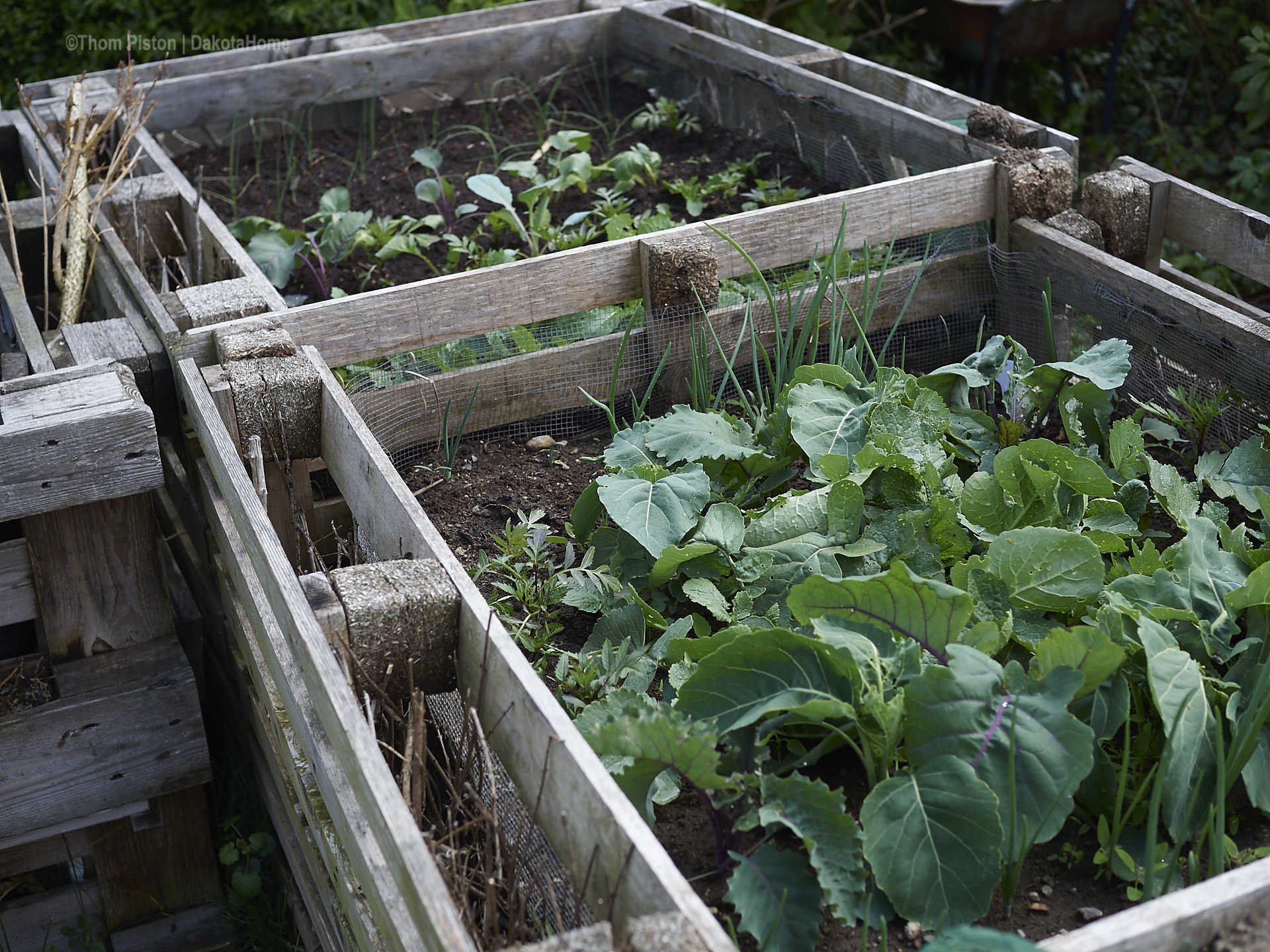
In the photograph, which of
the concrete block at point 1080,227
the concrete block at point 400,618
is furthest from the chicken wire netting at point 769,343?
the concrete block at point 400,618

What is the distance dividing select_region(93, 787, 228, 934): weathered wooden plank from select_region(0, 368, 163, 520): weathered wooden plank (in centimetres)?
86

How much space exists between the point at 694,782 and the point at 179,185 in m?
2.58

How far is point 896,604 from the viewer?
1432mm

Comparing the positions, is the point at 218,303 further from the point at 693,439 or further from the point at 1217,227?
the point at 1217,227

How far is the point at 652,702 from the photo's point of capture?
60.8 inches

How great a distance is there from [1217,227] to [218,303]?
226 centimetres

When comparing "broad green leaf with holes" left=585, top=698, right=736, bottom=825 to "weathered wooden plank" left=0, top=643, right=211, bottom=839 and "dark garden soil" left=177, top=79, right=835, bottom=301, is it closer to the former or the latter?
"weathered wooden plank" left=0, top=643, right=211, bottom=839

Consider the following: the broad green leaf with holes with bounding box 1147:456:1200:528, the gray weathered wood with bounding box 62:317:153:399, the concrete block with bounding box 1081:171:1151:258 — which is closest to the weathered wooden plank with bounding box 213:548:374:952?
the gray weathered wood with bounding box 62:317:153:399

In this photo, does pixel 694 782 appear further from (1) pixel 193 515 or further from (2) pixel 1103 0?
(2) pixel 1103 0

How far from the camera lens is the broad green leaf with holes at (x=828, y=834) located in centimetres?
130

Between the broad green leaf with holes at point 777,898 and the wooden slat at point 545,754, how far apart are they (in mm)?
98

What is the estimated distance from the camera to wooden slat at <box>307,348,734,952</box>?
1.08 metres

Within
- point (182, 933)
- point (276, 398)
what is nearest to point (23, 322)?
→ point (276, 398)

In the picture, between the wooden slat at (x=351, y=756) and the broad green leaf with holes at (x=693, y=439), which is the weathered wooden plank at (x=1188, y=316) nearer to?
the broad green leaf with holes at (x=693, y=439)
